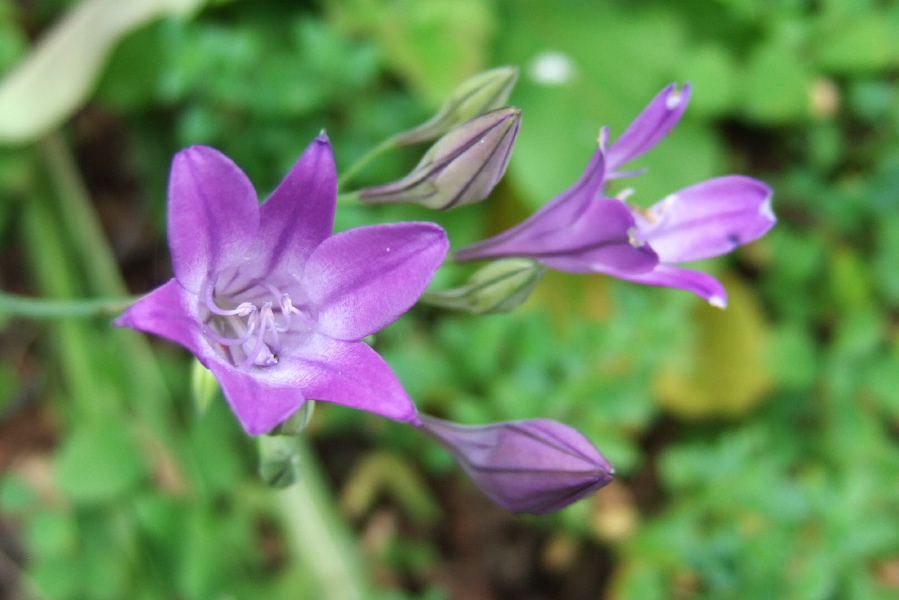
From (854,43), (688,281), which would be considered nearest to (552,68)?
(854,43)

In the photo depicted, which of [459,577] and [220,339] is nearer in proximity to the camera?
[220,339]

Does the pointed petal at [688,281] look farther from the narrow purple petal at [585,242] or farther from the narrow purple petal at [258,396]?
the narrow purple petal at [258,396]

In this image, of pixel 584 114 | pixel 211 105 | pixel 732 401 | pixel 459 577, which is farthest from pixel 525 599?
pixel 211 105

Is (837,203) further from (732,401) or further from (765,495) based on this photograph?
(765,495)

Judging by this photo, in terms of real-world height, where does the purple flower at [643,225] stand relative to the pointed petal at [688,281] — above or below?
above

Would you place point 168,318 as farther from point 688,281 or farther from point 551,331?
point 551,331

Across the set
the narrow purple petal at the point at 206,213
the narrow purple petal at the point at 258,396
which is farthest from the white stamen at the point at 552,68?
the narrow purple petal at the point at 258,396
